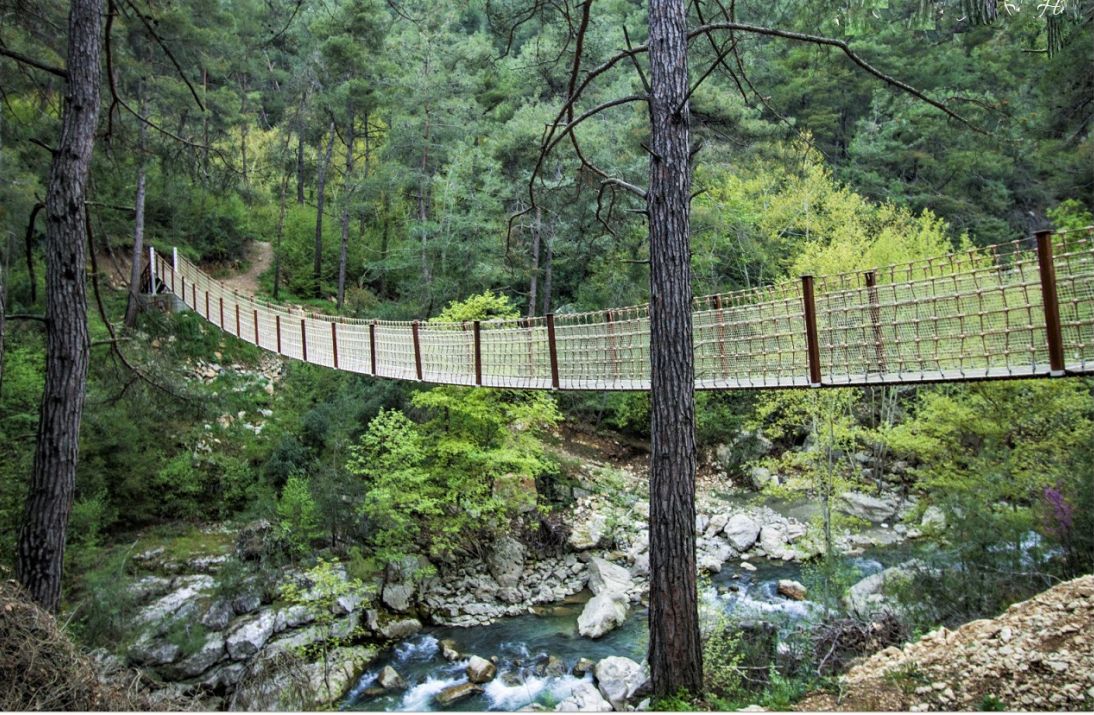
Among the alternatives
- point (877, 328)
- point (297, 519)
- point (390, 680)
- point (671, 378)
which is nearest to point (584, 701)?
point (390, 680)

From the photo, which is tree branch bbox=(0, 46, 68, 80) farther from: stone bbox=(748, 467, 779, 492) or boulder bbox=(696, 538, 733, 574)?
stone bbox=(748, 467, 779, 492)

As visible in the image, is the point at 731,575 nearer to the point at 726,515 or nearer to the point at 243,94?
the point at 726,515

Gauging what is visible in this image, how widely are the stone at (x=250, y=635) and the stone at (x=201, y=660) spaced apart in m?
0.08

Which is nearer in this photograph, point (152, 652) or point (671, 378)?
point (671, 378)

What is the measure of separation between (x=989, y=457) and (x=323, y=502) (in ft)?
23.7

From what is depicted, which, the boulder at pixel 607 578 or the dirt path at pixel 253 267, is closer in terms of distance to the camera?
the boulder at pixel 607 578

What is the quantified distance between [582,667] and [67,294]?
495 centimetres

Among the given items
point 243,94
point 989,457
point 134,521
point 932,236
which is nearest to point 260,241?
point 243,94

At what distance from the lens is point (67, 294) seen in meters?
3.06

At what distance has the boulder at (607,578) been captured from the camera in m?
7.71

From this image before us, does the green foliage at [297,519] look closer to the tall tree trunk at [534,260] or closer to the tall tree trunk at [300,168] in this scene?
the tall tree trunk at [534,260]

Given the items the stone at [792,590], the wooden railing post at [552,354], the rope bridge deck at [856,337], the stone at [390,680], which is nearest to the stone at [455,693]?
the stone at [390,680]

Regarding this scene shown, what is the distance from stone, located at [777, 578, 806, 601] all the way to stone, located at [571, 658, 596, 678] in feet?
8.45

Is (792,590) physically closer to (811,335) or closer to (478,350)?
(478,350)
